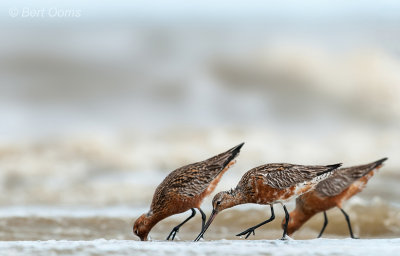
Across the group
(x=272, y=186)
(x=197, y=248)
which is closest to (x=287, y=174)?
(x=272, y=186)

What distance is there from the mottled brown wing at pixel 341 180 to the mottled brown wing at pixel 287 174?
→ 101cm

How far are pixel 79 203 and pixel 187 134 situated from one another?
3.83m

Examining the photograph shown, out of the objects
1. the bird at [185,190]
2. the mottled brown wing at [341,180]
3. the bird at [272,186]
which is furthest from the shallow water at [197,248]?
the mottled brown wing at [341,180]

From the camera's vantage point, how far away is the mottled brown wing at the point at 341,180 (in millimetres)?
7180

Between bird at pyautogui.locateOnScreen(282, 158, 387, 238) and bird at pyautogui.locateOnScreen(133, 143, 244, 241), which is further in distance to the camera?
bird at pyautogui.locateOnScreen(282, 158, 387, 238)

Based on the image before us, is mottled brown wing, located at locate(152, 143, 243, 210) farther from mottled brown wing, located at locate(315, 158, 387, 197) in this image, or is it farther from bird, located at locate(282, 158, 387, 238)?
mottled brown wing, located at locate(315, 158, 387, 197)

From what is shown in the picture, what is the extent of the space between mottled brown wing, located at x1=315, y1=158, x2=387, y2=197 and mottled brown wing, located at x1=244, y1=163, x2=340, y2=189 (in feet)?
3.32

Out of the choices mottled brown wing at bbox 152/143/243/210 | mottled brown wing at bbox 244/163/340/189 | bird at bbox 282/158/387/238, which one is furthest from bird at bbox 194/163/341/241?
bird at bbox 282/158/387/238

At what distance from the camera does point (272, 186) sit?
6.18 meters

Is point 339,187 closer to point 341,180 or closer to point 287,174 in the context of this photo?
point 341,180

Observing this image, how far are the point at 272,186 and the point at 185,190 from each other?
2.58 ft

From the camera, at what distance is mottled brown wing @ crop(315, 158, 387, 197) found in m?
7.18

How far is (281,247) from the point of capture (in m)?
5.10

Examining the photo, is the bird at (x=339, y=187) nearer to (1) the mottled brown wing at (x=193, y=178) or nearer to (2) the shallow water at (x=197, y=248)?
(1) the mottled brown wing at (x=193, y=178)
